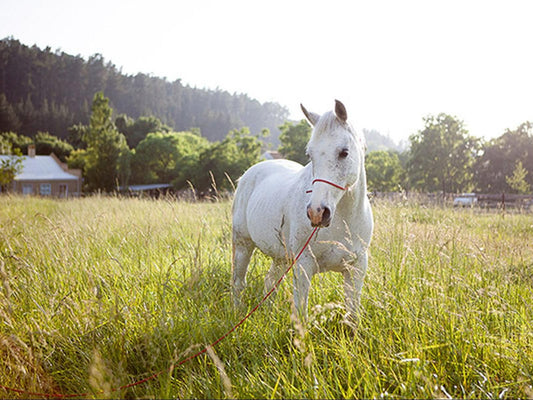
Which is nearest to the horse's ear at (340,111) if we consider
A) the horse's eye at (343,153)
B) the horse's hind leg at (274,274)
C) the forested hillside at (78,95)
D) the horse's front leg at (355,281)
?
the horse's eye at (343,153)

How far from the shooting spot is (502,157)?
121 feet

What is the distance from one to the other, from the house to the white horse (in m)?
48.7

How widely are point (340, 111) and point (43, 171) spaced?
54827 millimetres

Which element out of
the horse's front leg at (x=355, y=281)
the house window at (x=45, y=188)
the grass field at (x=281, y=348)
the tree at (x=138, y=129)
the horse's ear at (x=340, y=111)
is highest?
the tree at (x=138, y=129)

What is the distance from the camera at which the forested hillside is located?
85750 millimetres

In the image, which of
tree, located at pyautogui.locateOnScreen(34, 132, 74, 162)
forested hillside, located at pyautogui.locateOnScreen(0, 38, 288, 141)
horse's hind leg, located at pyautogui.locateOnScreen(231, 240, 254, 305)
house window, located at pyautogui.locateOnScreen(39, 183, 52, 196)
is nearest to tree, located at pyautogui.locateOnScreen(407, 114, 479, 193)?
horse's hind leg, located at pyautogui.locateOnScreen(231, 240, 254, 305)

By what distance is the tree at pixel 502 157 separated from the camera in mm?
35875

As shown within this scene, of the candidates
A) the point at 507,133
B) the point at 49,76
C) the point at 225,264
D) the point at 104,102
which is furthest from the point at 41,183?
the point at 49,76

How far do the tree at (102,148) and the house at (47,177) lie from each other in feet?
15.9

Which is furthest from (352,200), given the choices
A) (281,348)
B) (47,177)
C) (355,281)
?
(47,177)

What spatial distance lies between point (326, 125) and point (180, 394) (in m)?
1.87

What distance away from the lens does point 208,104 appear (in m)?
144

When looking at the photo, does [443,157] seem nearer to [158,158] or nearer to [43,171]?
[158,158]

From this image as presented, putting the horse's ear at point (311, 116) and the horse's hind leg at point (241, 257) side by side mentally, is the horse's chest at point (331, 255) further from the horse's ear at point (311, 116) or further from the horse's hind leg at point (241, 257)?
the horse's hind leg at point (241, 257)
